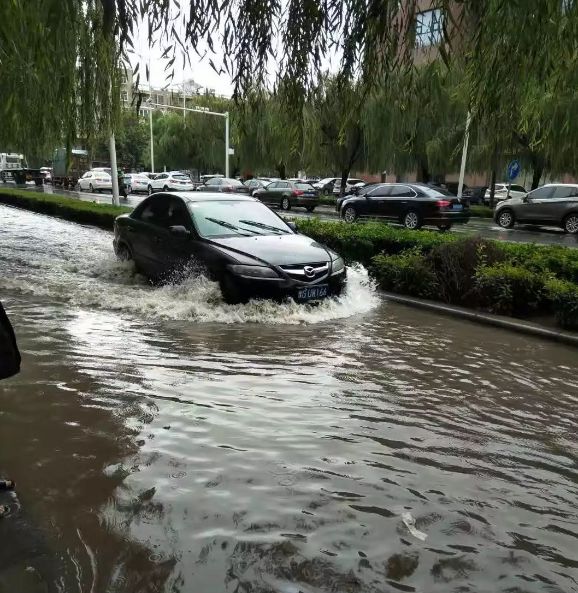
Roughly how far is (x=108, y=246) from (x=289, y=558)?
11.7m

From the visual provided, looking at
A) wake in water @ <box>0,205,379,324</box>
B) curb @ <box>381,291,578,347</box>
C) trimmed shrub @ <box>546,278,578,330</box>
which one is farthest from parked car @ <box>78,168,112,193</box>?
trimmed shrub @ <box>546,278,578,330</box>

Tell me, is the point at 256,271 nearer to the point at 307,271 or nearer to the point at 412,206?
the point at 307,271

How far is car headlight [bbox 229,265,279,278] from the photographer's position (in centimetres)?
698

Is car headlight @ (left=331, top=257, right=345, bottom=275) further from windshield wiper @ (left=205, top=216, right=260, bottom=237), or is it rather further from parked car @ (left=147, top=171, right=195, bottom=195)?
parked car @ (left=147, top=171, right=195, bottom=195)

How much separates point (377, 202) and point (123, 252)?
532 inches

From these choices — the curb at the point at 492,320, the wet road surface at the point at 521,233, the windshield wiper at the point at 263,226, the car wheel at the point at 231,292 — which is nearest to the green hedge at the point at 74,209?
the windshield wiper at the point at 263,226

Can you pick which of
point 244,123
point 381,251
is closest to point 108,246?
point 381,251

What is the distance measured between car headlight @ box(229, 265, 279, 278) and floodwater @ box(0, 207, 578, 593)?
1.94 ft

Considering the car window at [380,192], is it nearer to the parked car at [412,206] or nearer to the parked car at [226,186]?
the parked car at [412,206]

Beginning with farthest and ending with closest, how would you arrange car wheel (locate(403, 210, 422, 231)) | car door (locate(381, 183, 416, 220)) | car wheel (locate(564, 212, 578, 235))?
car door (locate(381, 183, 416, 220)), car wheel (locate(403, 210, 422, 231)), car wheel (locate(564, 212, 578, 235))

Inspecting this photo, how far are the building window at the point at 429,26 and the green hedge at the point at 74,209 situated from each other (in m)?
13.7

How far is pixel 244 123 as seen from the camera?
4.04 meters

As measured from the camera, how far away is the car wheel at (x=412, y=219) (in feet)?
66.6

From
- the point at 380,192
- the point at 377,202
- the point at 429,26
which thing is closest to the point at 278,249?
the point at 429,26
